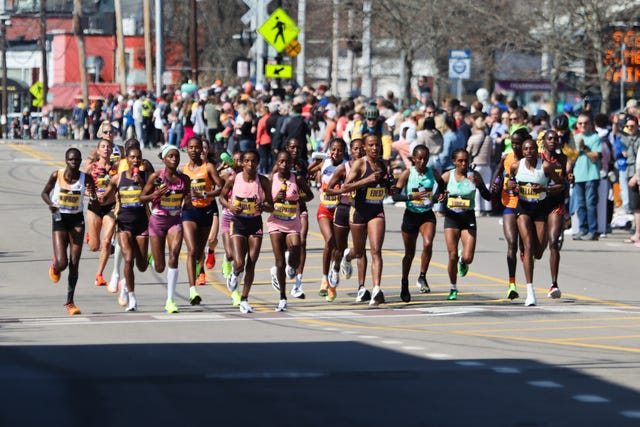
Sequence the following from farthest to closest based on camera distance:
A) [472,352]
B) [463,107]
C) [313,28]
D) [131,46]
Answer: [131,46] → [313,28] → [463,107] → [472,352]

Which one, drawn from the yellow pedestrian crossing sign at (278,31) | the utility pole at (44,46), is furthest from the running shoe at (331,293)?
the utility pole at (44,46)

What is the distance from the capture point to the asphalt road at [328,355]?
9594mm

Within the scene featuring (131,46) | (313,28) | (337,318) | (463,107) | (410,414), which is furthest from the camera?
(131,46)

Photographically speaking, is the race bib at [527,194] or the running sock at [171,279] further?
the race bib at [527,194]

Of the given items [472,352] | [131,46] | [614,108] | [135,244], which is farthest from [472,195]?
[131,46]

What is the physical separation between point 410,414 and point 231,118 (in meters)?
26.3

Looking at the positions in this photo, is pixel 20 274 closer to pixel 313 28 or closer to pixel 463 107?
pixel 463 107

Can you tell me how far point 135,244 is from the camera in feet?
53.8

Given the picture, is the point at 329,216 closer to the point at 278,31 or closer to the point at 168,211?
the point at 168,211

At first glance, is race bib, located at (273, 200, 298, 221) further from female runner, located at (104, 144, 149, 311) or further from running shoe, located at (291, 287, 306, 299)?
female runner, located at (104, 144, 149, 311)

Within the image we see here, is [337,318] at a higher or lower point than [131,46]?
lower

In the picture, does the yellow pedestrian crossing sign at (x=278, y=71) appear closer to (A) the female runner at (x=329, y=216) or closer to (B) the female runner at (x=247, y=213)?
(A) the female runner at (x=329, y=216)

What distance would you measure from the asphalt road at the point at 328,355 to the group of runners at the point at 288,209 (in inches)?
15.4

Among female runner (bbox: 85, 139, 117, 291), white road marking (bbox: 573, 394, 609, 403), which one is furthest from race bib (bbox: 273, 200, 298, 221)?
white road marking (bbox: 573, 394, 609, 403)
